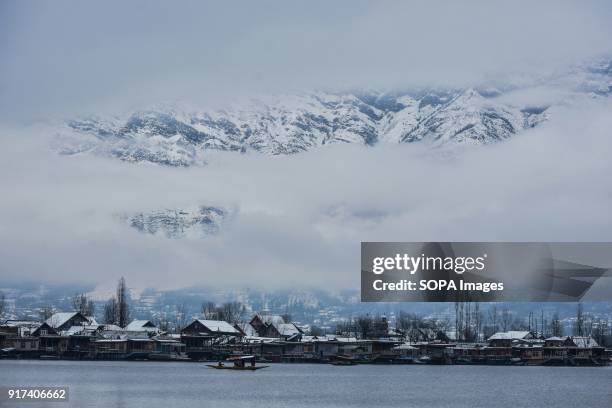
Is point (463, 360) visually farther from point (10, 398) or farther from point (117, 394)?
point (10, 398)

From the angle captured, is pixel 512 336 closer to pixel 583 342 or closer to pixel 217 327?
pixel 583 342

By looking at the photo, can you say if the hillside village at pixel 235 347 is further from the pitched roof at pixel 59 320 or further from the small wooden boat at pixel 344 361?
the small wooden boat at pixel 344 361

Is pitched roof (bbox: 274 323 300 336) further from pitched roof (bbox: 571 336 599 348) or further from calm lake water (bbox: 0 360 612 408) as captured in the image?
calm lake water (bbox: 0 360 612 408)

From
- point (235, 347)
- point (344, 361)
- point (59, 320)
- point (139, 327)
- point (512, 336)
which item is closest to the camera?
point (344, 361)

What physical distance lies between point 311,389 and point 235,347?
72836 millimetres

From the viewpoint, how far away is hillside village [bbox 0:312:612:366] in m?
160

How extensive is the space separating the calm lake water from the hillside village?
40.0 m

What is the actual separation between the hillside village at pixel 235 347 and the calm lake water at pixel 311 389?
39986 mm

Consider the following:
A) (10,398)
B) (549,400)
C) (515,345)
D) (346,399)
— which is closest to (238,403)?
(346,399)

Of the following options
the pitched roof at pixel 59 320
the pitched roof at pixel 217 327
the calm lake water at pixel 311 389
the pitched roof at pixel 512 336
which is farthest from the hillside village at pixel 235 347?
the calm lake water at pixel 311 389

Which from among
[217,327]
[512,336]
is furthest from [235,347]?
[512,336]

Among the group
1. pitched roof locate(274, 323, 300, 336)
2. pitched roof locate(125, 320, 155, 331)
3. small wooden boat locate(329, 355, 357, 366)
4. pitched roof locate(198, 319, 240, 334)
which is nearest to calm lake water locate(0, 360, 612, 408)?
small wooden boat locate(329, 355, 357, 366)

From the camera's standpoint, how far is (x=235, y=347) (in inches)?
6353

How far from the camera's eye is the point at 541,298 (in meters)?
88.4
